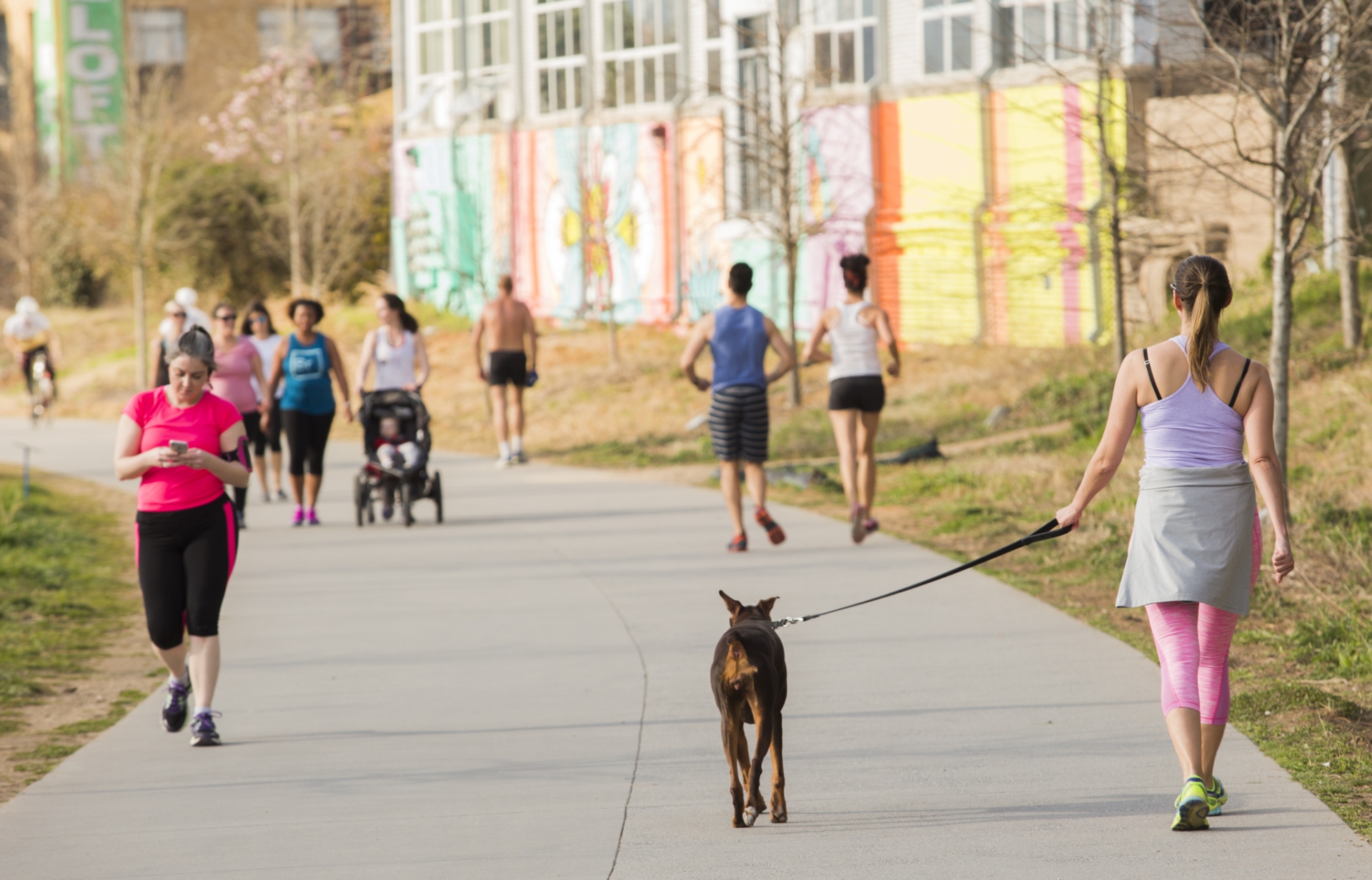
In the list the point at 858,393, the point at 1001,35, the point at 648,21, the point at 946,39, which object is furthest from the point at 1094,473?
the point at 648,21

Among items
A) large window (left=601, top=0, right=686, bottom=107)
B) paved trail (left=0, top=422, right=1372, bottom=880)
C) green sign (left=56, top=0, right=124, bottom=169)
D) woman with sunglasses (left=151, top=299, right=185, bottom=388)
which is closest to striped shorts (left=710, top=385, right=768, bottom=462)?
paved trail (left=0, top=422, right=1372, bottom=880)

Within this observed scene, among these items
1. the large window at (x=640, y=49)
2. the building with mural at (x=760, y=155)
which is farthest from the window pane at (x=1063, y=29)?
the large window at (x=640, y=49)

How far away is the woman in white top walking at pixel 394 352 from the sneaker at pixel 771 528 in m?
3.35

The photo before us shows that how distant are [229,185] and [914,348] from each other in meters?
21.7

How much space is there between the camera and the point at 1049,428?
1631 cm

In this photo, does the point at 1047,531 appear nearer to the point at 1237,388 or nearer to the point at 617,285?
the point at 1237,388

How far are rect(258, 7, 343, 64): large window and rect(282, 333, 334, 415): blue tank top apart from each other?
3931cm

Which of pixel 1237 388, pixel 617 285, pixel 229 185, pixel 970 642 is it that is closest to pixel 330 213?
pixel 229 185

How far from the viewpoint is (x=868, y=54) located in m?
25.2

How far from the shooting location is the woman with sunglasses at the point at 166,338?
11836 millimetres

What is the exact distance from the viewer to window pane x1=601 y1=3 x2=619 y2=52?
31297 mm

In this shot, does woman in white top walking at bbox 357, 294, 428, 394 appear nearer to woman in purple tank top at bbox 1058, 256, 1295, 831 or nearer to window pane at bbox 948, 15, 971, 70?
woman in purple tank top at bbox 1058, 256, 1295, 831

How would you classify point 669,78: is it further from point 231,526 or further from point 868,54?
point 231,526

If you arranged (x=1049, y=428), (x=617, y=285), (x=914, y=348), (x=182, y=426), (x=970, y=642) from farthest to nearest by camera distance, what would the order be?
1. (x=617, y=285)
2. (x=914, y=348)
3. (x=1049, y=428)
4. (x=970, y=642)
5. (x=182, y=426)
